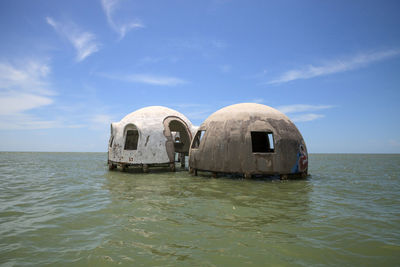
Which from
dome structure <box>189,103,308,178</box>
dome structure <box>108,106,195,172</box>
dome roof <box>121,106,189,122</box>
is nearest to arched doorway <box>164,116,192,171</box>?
dome structure <box>108,106,195,172</box>

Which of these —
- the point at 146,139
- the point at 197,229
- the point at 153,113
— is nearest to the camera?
the point at 197,229

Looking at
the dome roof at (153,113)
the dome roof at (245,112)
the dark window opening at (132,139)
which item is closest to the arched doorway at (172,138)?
the dome roof at (153,113)

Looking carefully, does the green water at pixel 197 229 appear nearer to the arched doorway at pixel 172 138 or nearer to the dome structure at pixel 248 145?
the dome structure at pixel 248 145

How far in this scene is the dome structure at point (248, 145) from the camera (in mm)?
10258

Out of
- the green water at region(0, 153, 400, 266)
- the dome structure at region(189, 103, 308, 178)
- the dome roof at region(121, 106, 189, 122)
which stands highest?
the dome roof at region(121, 106, 189, 122)

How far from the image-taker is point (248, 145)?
10352 millimetres

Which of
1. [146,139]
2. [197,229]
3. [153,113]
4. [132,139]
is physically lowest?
[197,229]

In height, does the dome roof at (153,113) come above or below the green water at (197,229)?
above

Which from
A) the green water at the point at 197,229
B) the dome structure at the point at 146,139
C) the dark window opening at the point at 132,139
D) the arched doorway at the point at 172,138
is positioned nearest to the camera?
the green water at the point at 197,229

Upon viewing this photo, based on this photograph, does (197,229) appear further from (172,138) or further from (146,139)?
(172,138)

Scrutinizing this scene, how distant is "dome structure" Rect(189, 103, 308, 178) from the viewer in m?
10.3

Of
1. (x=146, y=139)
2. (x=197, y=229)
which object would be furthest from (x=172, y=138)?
(x=197, y=229)

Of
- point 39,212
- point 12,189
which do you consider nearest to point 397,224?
point 39,212

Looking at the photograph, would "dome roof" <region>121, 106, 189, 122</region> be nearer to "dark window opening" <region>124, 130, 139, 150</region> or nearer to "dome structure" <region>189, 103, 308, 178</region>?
"dome structure" <region>189, 103, 308, 178</region>
